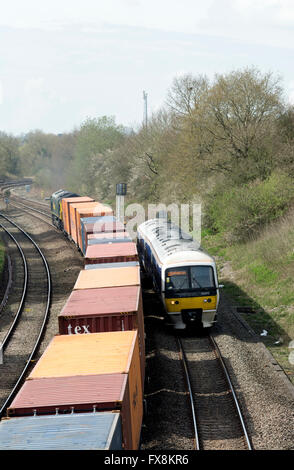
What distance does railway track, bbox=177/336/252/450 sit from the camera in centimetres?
1093

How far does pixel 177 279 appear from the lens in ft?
58.1

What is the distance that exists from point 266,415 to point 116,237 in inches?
569

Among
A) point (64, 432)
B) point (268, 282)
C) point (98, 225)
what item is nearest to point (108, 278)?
point (268, 282)

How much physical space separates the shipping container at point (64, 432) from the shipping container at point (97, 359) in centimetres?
156

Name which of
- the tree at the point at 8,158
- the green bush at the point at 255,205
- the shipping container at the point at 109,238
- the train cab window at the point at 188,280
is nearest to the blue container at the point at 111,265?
the train cab window at the point at 188,280

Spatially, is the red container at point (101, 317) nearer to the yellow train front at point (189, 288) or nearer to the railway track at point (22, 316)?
the railway track at point (22, 316)

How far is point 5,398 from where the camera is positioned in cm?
1397

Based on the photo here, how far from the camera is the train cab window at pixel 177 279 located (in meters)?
17.6

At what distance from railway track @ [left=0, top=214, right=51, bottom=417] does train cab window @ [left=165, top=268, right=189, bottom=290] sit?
492 centimetres

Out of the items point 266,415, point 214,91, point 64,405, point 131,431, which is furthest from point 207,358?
point 214,91

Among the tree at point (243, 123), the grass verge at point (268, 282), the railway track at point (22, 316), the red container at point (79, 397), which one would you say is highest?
the tree at point (243, 123)

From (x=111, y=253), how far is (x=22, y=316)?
178 inches

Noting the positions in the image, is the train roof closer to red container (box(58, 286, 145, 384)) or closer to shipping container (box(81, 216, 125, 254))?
shipping container (box(81, 216, 125, 254))

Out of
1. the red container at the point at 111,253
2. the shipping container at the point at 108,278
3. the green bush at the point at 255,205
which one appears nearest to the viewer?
the shipping container at the point at 108,278
